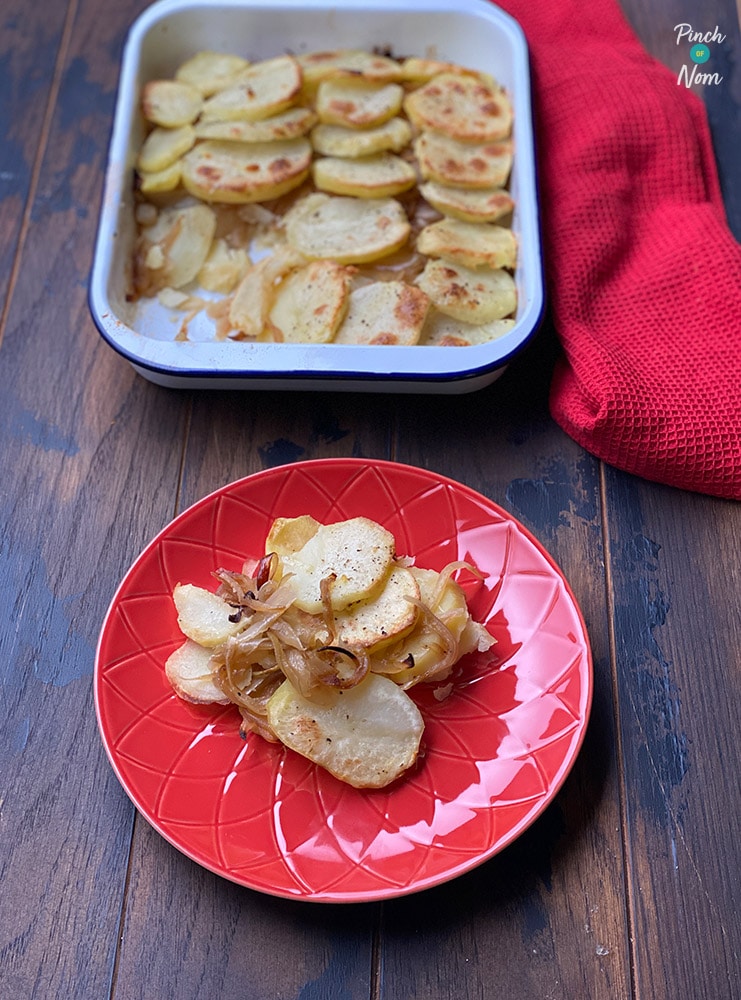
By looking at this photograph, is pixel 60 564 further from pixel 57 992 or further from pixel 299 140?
pixel 299 140

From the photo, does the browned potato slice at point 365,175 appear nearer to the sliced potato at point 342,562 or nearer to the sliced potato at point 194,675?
the sliced potato at point 342,562

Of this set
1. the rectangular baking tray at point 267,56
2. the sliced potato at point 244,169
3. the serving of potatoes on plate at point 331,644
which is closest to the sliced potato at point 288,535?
the serving of potatoes on plate at point 331,644

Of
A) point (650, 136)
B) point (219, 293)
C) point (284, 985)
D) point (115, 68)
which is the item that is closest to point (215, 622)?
point (284, 985)

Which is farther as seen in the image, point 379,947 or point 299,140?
point 299,140

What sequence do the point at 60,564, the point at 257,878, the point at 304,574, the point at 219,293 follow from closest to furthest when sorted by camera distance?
1. the point at 257,878
2. the point at 304,574
3. the point at 60,564
4. the point at 219,293

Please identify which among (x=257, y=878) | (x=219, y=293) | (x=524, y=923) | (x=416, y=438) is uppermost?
(x=219, y=293)

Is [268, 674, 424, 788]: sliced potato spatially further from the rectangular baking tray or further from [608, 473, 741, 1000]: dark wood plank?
the rectangular baking tray

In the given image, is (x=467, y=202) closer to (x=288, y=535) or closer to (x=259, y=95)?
(x=259, y=95)
